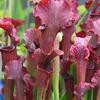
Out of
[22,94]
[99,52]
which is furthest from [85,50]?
[22,94]

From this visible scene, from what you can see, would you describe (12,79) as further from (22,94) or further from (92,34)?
(92,34)

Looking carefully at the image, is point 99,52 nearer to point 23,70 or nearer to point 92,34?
point 92,34

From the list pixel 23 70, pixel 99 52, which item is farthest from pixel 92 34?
pixel 23 70

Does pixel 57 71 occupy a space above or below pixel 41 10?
below

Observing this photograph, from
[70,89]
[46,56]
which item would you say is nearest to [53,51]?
[46,56]

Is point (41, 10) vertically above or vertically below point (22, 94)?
above

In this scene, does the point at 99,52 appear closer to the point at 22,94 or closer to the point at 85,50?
the point at 85,50

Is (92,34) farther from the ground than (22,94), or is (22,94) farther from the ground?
(92,34)
